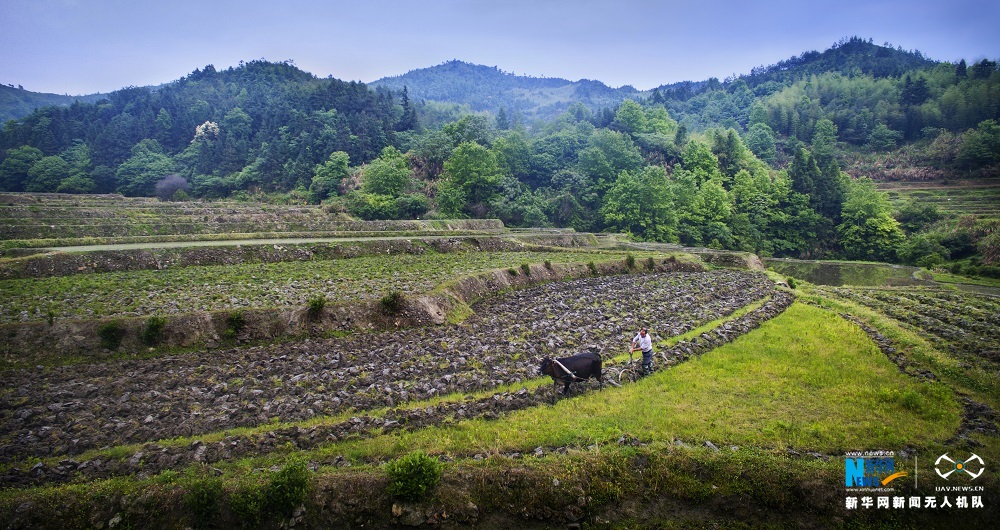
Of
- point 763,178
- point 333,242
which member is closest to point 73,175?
point 333,242

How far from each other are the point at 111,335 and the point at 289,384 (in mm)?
6715

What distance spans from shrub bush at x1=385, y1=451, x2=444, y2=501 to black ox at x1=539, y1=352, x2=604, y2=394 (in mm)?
5510

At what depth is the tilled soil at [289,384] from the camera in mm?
10688

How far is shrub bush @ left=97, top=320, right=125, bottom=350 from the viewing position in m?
15.1

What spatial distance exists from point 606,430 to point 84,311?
699 inches

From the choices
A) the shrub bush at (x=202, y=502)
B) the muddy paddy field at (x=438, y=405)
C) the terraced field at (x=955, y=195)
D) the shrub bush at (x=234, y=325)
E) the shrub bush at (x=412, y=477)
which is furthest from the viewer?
the terraced field at (x=955, y=195)

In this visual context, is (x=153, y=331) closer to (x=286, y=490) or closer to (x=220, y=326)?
(x=220, y=326)

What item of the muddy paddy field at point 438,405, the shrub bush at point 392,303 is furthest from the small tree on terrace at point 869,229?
the shrub bush at point 392,303

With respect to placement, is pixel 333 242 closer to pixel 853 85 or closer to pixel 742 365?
pixel 742 365

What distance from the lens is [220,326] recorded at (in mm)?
16625

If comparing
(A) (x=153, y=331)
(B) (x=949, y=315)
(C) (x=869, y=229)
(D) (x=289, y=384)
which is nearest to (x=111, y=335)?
(A) (x=153, y=331)

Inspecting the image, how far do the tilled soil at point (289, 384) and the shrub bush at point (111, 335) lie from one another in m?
0.87

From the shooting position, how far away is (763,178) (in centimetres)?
8325

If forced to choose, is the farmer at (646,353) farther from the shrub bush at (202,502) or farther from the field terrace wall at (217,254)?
the field terrace wall at (217,254)
